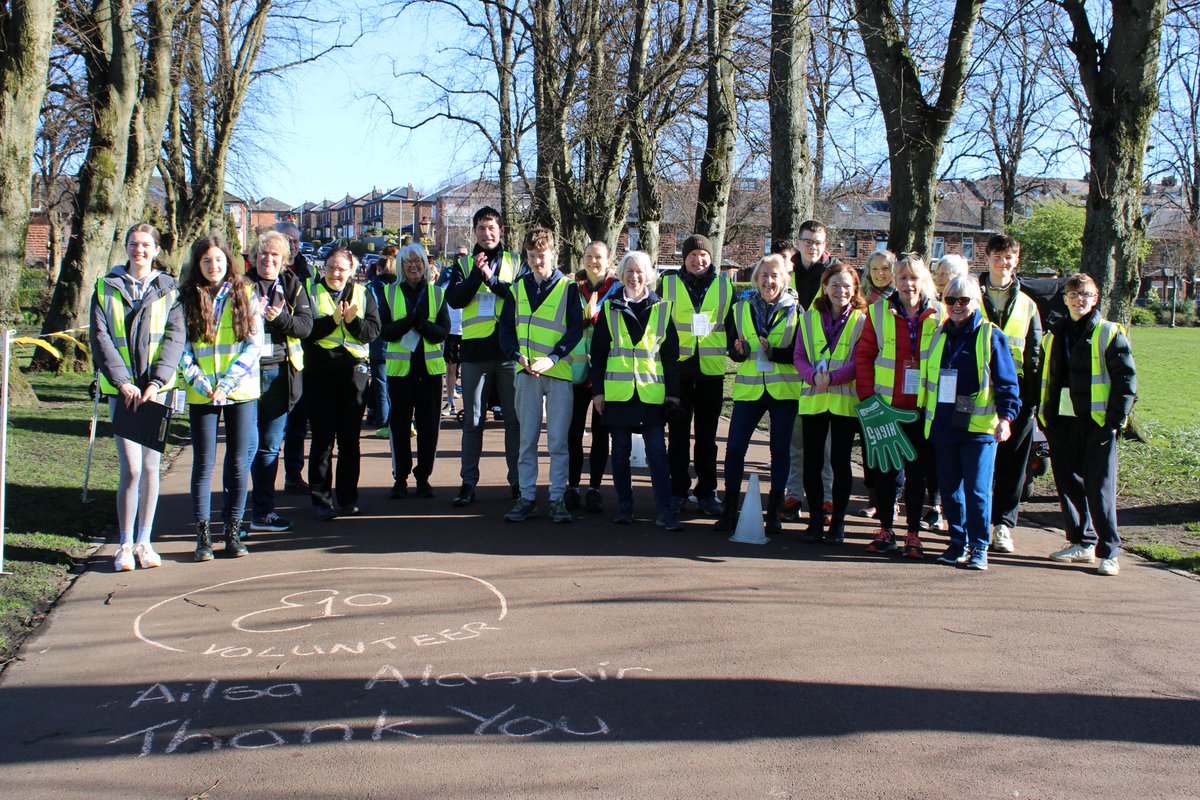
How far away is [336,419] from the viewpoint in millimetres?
8078

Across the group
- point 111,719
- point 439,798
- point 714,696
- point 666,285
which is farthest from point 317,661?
point 666,285

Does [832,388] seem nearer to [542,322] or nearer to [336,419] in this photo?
[542,322]

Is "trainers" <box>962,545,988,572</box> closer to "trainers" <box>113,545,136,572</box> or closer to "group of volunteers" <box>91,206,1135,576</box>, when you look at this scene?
"group of volunteers" <box>91,206,1135,576</box>

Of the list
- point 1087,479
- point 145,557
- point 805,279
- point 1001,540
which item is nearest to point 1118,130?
point 805,279

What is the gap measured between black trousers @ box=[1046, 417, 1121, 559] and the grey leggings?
235 inches

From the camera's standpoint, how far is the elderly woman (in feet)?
22.3

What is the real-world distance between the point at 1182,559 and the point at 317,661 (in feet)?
18.6

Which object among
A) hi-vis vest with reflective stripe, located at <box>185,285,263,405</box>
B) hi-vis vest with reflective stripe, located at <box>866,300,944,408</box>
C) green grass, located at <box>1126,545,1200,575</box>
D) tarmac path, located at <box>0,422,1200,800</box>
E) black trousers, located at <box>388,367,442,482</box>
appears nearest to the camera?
tarmac path, located at <box>0,422,1200,800</box>

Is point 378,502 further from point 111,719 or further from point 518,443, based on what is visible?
point 111,719

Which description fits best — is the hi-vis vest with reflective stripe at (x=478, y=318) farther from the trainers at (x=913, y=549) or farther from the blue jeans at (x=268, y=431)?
the trainers at (x=913, y=549)

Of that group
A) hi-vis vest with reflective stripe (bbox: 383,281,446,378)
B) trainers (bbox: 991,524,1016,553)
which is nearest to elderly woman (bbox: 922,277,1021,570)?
trainers (bbox: 991,524,1016,553)

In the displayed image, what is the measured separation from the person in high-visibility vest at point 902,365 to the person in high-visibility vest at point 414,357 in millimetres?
3389

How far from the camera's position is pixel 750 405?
7785 millimetres

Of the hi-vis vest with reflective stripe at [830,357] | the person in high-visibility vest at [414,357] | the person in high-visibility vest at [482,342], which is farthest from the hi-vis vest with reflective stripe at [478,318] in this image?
the hi-vis vest with reflective stripe at [830,357]
